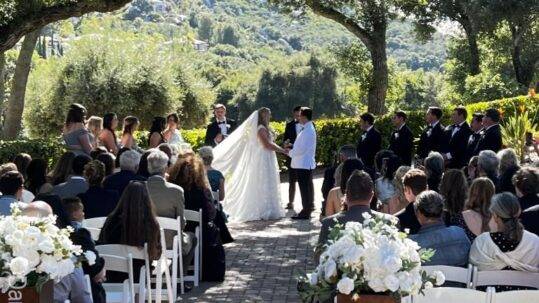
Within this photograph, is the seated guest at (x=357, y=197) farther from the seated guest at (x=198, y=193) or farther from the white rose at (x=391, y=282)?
the seated guest at (x=198, y=193)

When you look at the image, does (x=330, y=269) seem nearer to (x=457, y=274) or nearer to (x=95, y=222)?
(x=457, y=274)

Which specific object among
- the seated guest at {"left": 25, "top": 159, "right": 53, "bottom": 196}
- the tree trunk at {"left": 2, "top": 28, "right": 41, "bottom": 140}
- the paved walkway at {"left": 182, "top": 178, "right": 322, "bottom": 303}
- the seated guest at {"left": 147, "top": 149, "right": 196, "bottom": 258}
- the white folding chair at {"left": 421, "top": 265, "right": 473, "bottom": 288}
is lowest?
the paved walkway at {"left": 182, "top": 178, "right": 322, "bottom": 303}

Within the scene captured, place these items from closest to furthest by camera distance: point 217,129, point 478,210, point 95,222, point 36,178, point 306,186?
1. point 478,210
2. point 95,222
3. point 36,178
4. point 306,186
5. point 217,129

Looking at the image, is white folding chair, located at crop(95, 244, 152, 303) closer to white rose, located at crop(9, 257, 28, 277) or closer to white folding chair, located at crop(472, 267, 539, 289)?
white rose, located at crop(9, 257, 28, 277)

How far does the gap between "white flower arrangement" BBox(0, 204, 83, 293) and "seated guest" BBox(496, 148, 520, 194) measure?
545cm

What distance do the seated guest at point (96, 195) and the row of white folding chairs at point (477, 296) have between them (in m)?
3.92

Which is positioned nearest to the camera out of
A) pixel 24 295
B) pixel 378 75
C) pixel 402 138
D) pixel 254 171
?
pixel 24 295

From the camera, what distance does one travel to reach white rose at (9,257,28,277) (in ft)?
17.0

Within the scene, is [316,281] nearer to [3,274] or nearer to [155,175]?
[3,274]

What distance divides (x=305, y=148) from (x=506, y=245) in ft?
26.7

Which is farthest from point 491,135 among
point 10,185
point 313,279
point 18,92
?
point 18,92

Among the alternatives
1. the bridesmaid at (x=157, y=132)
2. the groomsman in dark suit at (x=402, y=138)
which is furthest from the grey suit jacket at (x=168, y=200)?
the groomsman in dark suit at (x=402, y=138)

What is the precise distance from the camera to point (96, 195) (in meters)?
8.95

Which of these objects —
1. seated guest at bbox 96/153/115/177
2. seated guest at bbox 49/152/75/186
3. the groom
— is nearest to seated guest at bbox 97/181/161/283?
seated guest at bbox 49/152/75/186
